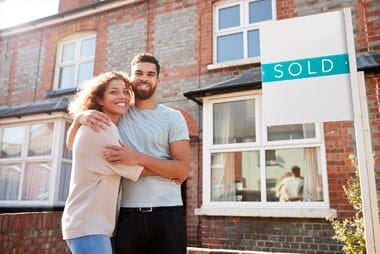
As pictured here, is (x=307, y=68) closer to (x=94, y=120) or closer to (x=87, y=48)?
(x=94, y=120)

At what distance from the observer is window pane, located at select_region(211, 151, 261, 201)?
6316mm

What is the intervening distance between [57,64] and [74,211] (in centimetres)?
824

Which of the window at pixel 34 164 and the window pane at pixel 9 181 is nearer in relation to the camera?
the window at pixel 34 164

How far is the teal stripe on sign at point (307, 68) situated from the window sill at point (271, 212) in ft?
10.7

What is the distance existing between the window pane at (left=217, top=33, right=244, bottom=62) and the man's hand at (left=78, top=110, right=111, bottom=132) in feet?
18.3

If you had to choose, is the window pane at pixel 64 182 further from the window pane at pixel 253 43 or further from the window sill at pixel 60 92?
the window pane at pixel 253 43

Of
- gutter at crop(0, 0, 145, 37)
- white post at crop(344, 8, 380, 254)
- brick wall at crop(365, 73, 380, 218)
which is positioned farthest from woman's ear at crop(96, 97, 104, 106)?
gutter at crop(0, 0, 145, 37)

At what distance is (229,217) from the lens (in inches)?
234

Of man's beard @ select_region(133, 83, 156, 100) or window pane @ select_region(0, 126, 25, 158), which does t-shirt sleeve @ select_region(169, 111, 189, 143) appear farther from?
window pane @ select_region(0, 126, 25, 158)

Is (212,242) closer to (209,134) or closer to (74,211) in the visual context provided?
(209,134)

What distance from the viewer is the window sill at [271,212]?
5.28m

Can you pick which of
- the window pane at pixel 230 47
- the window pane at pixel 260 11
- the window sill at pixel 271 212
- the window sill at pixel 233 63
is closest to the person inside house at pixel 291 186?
the window sill at pixel 271 212

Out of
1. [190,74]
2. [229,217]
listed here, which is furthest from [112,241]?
[190,74]

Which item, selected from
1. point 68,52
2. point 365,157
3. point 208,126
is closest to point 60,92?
point 68,52
